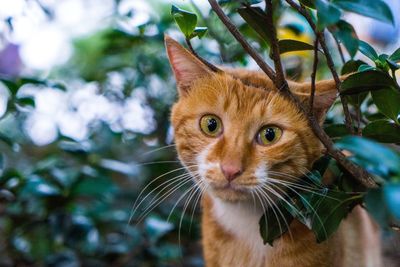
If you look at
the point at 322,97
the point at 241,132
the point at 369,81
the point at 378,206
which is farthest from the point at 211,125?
the point at 378,206

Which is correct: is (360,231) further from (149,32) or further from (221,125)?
(149,32)

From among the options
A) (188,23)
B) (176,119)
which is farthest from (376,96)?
(176,119)

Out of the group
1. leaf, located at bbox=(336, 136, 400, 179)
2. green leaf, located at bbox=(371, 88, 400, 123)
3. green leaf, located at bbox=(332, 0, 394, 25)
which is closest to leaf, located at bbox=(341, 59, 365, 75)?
green leaf, located at bbox=(371, 88, 400, 123)

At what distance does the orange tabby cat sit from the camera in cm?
143

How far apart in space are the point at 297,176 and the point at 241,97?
10.4 inches

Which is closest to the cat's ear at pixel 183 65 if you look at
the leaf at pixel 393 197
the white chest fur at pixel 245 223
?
the white chest fur at pixel 245 223

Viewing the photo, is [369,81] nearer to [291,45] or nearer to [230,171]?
[291,45]

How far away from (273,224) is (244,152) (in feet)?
0.63

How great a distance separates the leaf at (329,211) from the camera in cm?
120

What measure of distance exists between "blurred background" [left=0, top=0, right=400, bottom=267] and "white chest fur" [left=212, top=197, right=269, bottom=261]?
0.23 metres

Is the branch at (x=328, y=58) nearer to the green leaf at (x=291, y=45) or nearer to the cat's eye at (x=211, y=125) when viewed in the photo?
the green leaf at (x=291, y=45)

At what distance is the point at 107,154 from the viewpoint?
8.07 feet

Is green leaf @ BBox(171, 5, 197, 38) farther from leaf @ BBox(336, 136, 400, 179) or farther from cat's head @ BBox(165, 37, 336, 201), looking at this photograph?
leaf @ BBox(336, 136, 400, 179)

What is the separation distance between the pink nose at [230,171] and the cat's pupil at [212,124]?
0.18 metres
